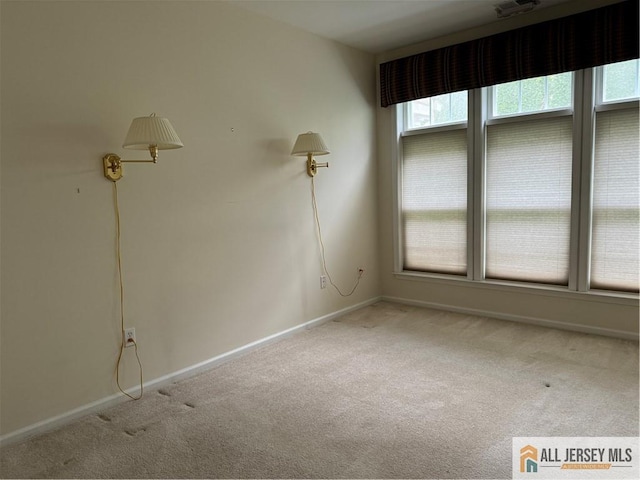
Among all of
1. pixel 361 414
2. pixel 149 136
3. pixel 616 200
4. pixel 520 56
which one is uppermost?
pixel 520 56

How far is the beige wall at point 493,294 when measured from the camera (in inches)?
135

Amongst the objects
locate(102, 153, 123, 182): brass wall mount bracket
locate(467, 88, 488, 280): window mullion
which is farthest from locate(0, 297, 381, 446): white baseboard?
locate(467, 88, 488, 280): window mullion

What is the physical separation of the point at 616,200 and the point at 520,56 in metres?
1.34

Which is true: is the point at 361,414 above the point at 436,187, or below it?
below

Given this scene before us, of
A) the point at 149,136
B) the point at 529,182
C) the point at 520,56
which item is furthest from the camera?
the point at 529,182

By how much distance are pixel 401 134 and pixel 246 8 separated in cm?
194

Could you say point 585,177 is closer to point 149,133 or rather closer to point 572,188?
point 572,188

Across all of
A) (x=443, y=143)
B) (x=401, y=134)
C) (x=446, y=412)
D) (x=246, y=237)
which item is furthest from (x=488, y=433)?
(x=401, y=134)

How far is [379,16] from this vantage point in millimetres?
3531

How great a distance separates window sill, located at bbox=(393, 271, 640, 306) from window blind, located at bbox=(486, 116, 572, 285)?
0.08 meters

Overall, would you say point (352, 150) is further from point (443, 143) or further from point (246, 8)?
point (246, 8)

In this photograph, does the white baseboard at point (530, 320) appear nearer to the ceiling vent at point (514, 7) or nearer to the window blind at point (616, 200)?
the window blind at point (616, 200)

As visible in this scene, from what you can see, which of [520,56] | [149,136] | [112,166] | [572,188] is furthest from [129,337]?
[520,56]

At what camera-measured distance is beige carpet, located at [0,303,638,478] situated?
6.60ft
